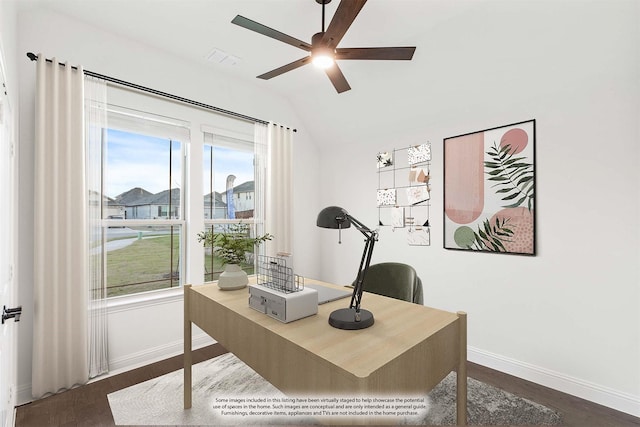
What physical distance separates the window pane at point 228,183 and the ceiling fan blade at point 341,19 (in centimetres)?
197

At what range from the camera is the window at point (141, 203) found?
8.46 feet

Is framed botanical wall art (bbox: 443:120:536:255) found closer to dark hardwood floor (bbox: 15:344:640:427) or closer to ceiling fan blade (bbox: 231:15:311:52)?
dark hardwood floor (bbox: 15:344:640:427)

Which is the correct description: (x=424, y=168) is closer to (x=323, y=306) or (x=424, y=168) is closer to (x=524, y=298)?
(x=524, y=298)

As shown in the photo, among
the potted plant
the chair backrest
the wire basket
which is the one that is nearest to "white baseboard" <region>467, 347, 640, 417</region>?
the chair backrest

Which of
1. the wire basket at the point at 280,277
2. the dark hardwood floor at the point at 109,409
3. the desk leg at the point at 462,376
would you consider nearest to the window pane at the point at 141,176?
the dark hardwood floor at the point at 109,409

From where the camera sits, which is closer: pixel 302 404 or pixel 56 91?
pixel 302 404

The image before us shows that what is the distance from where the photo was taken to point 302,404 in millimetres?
1003

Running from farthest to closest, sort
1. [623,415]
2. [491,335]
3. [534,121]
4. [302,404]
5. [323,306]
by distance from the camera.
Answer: [491,335] < [534,121] < [623,415] < [323,306] < [302,404]

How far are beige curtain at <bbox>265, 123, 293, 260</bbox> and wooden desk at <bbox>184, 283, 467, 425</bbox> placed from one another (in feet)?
6.10

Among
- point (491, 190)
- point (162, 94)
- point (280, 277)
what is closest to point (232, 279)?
point (280, 277)

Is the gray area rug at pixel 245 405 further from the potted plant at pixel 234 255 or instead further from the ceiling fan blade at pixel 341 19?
the ceiling fan blade at pixel 341 19

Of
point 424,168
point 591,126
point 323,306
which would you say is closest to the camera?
point 323,306

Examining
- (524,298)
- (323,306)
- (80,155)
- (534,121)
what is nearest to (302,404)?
(323,306)

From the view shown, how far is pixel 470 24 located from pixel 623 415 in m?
2.87
